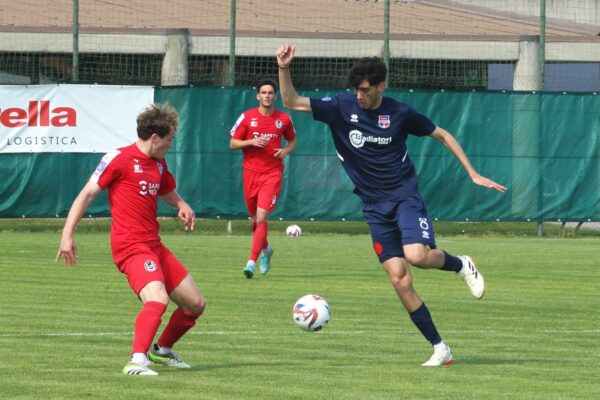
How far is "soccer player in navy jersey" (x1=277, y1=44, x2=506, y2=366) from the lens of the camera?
9680 millimetres

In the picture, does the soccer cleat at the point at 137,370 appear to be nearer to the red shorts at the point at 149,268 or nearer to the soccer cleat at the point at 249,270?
the red shorts at the point at 149,268

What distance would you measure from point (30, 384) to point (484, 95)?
18.1 metres

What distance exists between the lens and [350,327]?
465 inches

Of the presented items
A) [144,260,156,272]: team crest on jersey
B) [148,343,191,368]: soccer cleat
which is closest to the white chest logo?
[144,260,156,272]: team crest on jersey

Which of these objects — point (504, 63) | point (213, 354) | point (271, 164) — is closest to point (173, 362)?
point (213, 354)

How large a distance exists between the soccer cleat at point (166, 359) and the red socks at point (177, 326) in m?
0.06

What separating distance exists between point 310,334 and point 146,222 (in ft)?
8.84

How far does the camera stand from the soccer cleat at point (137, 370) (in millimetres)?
8562

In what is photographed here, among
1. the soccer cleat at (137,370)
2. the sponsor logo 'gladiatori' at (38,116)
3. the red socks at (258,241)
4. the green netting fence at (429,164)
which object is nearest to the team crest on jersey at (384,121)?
the soccer cleat at (137,370)

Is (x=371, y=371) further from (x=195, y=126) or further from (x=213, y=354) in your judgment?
(x=195, y=126)

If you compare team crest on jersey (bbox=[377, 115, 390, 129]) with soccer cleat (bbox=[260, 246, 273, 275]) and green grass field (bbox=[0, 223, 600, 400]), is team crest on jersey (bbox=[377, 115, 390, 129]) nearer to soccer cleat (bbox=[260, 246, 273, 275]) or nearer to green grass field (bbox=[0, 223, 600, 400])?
green grass field (bbox=[0, 223, 600, 400])

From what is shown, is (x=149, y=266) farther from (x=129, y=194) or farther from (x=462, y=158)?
(x=462, y=158)

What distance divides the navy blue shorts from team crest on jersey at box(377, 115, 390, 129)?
539 mm

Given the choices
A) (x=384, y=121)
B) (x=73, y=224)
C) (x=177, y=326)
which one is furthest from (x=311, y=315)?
(x=73, y=224)
